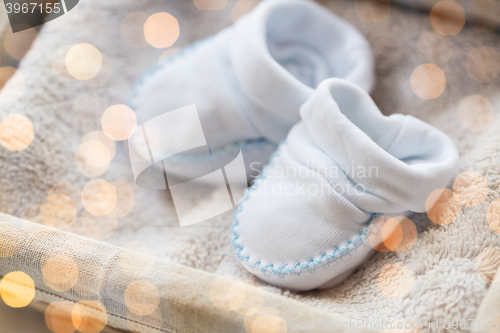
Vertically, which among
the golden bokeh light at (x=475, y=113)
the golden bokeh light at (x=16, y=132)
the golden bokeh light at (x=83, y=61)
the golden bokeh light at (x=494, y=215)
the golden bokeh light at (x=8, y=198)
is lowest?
the golden bokeh light at (x=8, y=198)

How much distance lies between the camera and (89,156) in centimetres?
85

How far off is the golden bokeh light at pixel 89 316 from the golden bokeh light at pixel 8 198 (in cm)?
29

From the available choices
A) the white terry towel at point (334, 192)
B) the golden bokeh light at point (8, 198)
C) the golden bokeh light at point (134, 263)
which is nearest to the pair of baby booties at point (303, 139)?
the white terry towel at point (334, 192)

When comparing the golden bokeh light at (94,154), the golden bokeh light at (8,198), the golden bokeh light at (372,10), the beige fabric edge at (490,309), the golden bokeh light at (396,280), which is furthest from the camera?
the golden bokeh light at (372,10)

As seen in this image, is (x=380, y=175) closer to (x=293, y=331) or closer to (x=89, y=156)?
(x=293, y=331)

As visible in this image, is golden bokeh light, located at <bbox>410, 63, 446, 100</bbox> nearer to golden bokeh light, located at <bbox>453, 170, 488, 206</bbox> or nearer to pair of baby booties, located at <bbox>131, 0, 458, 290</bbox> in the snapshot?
pair of baby booties, located at <bbox>131, 0, 458, 290</bbox>

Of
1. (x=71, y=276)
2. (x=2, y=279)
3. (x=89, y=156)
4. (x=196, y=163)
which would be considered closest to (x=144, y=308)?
(x=71, y=276)

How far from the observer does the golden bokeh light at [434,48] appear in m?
0.92

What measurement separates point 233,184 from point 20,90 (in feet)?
1.84

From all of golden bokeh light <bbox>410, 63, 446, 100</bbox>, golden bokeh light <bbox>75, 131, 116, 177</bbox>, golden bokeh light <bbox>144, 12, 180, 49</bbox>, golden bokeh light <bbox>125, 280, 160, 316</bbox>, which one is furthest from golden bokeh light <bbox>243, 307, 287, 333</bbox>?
golden bokeh light <bbox>144, 12, 180, 49</bbox>

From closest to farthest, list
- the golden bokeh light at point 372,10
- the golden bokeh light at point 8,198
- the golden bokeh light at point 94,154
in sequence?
the golden bokeh light at point 8,198 < the golden bokeh light at point 94,154 < the golden bokeh light at point 372,10

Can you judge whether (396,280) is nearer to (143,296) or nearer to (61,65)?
(143,296)

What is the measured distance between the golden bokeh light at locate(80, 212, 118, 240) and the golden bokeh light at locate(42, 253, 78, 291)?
25cm

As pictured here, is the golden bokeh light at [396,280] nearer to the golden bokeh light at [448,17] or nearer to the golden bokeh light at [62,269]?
the golden bokeh light at [62,269]
